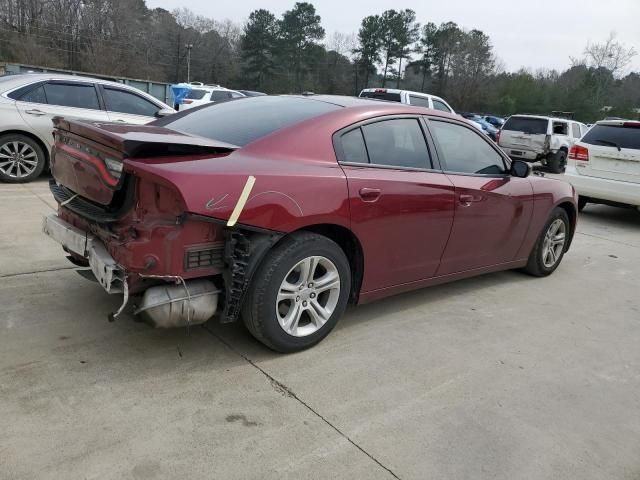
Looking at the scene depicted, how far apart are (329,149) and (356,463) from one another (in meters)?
1.79

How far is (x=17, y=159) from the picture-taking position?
7.36m

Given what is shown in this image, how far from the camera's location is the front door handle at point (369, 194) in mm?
3262

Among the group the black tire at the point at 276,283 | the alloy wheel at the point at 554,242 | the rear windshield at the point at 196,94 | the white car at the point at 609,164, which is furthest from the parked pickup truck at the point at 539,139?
the black tire at the point at 276,283

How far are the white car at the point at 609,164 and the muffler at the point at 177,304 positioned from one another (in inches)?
295

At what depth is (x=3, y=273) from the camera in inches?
160

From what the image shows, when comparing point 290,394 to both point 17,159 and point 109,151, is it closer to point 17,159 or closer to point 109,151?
point 109,151

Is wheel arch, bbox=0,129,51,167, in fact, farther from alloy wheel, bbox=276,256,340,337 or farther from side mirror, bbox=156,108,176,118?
alloy wheel, bbox=276,256,340,337

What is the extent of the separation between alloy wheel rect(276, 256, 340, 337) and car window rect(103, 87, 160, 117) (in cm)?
607

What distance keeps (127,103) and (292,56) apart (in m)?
61.1

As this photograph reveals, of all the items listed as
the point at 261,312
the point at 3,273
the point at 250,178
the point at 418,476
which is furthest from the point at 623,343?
the point at 3,273

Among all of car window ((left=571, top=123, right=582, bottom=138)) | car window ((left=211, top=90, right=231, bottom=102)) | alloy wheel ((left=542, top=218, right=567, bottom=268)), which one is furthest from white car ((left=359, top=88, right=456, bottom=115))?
alloy wheel ((left=542, top=218, right=567, bottom=268))

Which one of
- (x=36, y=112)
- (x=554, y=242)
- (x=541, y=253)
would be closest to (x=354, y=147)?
(x=541, y=253)

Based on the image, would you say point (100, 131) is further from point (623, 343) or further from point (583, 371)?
point (623, 343)

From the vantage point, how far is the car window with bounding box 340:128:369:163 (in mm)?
3316
